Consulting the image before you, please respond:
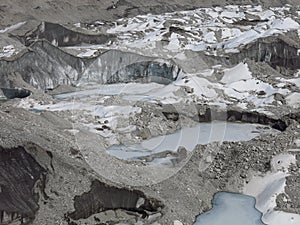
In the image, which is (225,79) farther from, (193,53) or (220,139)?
(220,139)

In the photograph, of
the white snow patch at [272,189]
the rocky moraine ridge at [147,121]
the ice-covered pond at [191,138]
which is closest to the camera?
the rocky moraine ridge at [147,121]

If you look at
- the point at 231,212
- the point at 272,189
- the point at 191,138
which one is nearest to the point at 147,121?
the point at 191,138

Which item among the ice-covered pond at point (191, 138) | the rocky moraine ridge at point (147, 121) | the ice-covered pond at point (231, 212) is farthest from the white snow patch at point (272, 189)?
the ice-covered pond at point (191, 138)

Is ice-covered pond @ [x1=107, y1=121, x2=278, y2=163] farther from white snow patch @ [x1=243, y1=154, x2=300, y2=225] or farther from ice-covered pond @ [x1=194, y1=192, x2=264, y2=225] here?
white snow patch @ [x1=243, y1=154, x2=300, y2=225]

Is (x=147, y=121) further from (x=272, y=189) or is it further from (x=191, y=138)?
(x=272, y=189)

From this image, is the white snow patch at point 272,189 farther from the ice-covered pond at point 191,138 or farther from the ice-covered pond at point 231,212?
the ice-covered pond at point 191,138

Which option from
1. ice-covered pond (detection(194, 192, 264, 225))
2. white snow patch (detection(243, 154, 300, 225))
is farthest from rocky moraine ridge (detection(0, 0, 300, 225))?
ice-covered pond (detection(194, 192, 264, 225))
